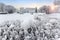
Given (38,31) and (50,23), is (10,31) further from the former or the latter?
(50,23)

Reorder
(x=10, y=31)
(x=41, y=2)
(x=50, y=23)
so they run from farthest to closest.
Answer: (x=41, y=2), (x=50, y=23), (x=10, y=31)

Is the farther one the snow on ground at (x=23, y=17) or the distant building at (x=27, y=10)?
the distant building at (x=27, y=10)

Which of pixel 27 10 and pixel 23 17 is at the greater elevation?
pixel 27 10

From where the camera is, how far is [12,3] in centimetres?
280

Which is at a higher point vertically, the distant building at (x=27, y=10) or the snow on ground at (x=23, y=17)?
the distant building at (x=27, y=10)

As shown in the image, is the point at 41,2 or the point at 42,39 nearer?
the point at 42,39

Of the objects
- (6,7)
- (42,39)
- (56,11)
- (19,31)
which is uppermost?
(6,7)

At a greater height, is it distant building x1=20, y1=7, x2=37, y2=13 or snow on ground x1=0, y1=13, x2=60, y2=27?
distant building x1=20, y1=7, x2=37, y2=13

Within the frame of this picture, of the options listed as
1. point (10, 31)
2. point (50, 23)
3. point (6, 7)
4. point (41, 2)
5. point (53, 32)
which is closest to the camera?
point (10, 31)

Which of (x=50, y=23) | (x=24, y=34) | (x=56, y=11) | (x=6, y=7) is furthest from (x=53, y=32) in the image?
(x=6, y=7)

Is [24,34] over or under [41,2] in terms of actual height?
under

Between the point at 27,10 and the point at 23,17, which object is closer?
the point at 23,17

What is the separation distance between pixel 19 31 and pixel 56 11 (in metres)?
1.40

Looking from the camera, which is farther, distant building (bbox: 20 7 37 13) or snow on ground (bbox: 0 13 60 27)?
distant building (bbox: 20 7 37 13)
